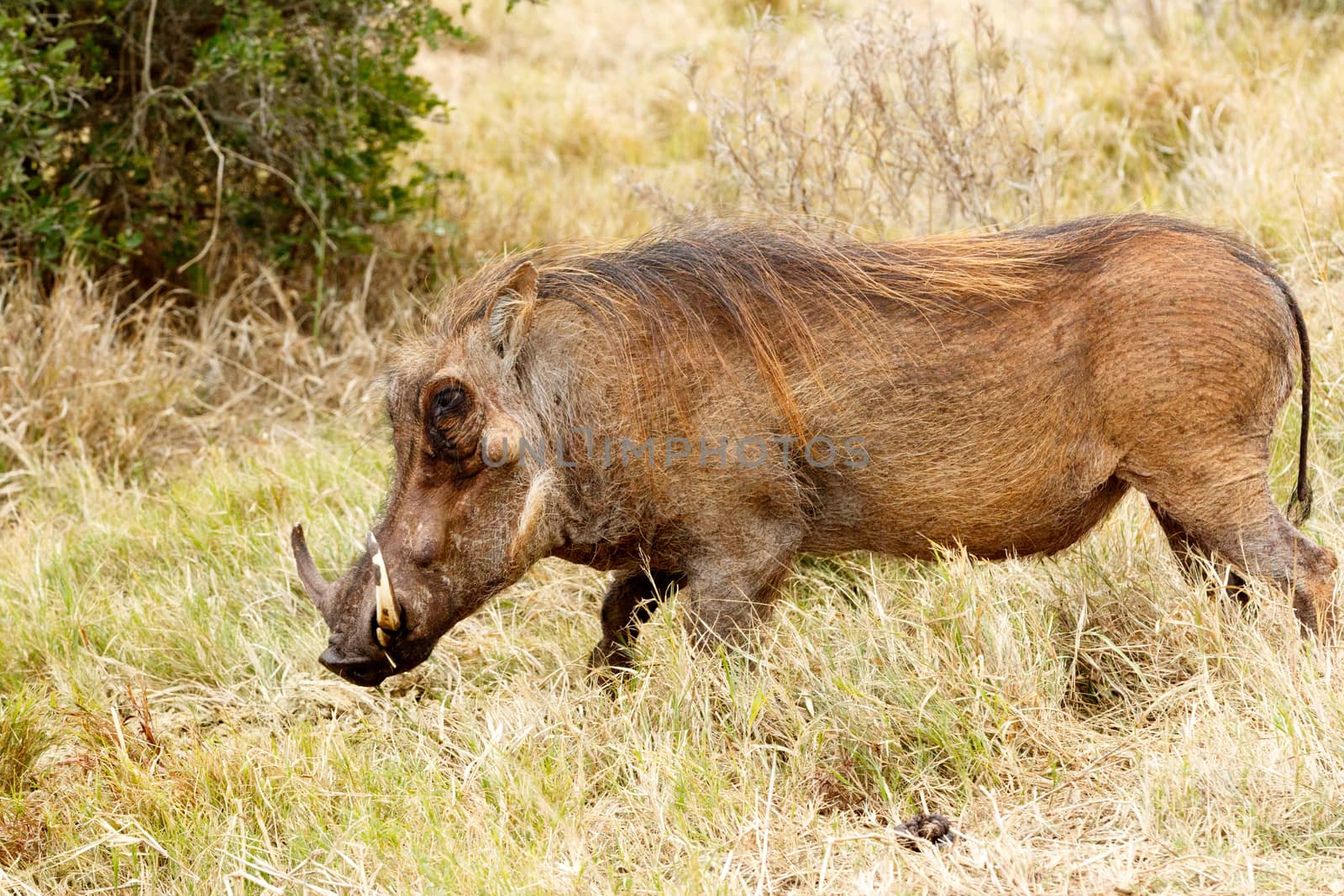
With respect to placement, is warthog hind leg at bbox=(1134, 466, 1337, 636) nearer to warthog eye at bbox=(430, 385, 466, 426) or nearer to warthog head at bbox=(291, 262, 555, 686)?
warthog head at bbox=(291, 262, 555, 686)

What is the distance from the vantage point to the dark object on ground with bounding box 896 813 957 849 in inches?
103

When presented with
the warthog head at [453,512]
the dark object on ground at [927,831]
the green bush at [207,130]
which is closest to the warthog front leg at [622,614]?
the warthog head at [453,512]

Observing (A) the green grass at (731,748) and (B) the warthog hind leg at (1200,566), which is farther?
(B) the warthog hind leg at (1200,566)

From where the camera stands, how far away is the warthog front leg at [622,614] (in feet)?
11.1

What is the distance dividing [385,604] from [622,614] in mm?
660

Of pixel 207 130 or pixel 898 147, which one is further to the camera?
pixel 207 130

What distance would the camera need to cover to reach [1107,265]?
9.98ft

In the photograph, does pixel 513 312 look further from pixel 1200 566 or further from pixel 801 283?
pixel 1200 566

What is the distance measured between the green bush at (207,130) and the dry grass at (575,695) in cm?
36

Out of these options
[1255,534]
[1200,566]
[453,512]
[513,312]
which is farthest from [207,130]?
[1255,534]

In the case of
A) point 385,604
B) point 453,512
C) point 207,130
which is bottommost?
point 385,604

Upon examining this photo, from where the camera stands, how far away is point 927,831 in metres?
2.65

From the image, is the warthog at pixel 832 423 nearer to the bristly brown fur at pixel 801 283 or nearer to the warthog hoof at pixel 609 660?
the bristly brown fur at pixel 801 283

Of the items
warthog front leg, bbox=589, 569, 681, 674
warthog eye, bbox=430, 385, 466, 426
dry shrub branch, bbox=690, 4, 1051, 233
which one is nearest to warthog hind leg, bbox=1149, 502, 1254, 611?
warthog front leg, bbox=589, 569, 681, 674
